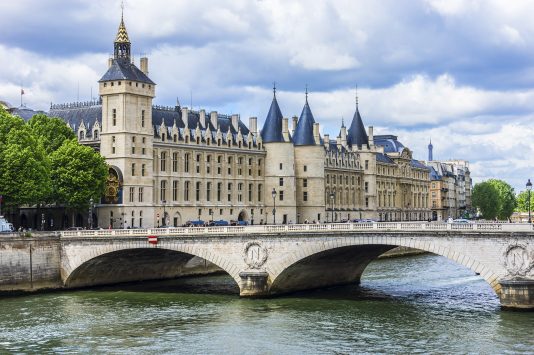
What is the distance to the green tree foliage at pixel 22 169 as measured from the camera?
266 ft

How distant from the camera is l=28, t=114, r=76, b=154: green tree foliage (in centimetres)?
9312

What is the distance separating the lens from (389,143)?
557ft

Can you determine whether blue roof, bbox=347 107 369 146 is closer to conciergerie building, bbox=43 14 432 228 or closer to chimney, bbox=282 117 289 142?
conciergerie building, bbox=43 14 432 228

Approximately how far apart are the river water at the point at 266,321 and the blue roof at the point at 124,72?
29771 millimetres

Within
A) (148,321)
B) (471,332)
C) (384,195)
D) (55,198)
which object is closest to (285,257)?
(148,321)

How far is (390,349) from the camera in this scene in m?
47.5

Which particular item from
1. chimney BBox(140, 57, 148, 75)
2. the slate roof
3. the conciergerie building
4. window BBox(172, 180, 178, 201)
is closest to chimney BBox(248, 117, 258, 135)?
the conciergerie building

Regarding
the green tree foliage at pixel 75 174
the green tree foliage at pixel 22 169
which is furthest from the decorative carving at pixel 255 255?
the green tree foliage at pixel 75 174

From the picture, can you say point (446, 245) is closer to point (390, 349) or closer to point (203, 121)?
point (390, 349)

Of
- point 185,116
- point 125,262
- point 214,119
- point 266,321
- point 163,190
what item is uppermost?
point 214,119

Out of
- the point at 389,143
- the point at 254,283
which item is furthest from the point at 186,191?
the point at 389,143

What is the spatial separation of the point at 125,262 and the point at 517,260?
32954 millimetres

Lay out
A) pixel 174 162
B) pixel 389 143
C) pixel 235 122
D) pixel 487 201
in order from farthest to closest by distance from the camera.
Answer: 1. pixel 487 201
2. pixel 389 143
3. pixel 235 122
4. pixel 174 162

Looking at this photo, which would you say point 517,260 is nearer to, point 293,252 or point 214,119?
point 293,252
